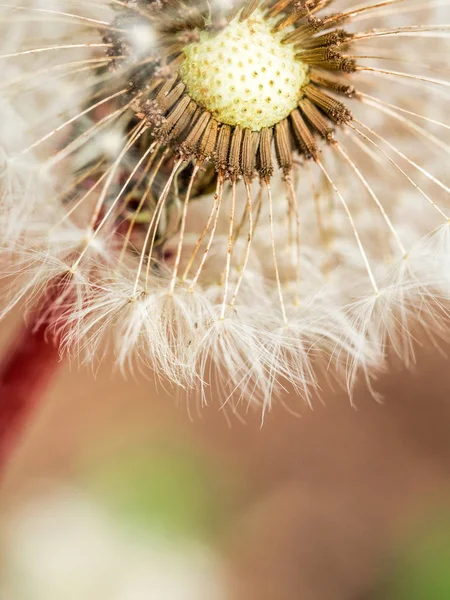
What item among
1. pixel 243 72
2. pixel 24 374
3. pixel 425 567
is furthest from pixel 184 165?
pixel 425 567

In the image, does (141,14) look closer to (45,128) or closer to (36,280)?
(45,128)

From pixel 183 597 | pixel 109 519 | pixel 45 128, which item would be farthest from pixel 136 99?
pixel 183 597

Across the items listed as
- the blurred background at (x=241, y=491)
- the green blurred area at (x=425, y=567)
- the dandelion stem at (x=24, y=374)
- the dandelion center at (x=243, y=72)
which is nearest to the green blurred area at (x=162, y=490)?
the blurred background at (x=241, y=491)


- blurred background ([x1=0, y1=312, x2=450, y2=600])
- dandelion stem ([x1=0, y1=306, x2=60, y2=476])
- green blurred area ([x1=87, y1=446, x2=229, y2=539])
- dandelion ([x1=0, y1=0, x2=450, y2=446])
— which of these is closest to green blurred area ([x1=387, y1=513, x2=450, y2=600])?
blurred background ([x1=0, y1=312, x2=450, y2=600])

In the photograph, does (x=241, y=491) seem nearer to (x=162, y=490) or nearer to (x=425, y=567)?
(x=162, y=490)

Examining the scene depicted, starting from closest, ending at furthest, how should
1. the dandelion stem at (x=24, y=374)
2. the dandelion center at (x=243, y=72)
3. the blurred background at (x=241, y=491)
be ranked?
the dandelion center at (x=243, y=72) → the dandelion stem at (x=24, y=374) → the blurred background at (x=241, y=491)

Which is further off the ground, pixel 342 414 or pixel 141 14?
pixel 141 14

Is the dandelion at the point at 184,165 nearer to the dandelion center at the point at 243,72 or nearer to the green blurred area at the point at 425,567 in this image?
the dandelion center at the point at 243,72
